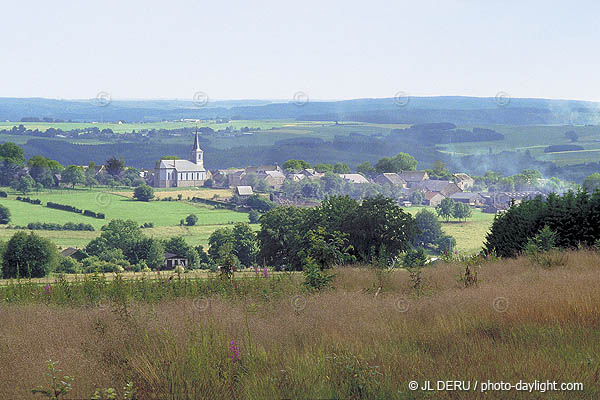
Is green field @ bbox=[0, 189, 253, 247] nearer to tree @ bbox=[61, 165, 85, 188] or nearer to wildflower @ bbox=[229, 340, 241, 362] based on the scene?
tree @ bbox=[61, 165, 85, 188]

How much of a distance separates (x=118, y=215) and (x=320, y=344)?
138 meters

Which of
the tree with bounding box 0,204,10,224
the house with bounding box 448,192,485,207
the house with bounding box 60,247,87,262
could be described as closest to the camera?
the house with bounding box 60,247,87,262

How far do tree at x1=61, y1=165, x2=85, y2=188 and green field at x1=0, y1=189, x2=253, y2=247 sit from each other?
28.1ft

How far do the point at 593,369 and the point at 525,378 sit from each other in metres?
0.75

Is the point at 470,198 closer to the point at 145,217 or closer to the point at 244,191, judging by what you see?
the point at 244,191

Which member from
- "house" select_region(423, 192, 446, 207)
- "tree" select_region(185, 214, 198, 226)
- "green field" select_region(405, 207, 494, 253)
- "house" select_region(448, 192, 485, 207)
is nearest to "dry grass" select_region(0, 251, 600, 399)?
"green field" select_region(405, 207, 494, 253)

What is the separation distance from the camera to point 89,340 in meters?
7.48

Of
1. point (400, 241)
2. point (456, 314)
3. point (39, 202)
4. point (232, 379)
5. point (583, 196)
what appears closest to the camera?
point (232, 379)

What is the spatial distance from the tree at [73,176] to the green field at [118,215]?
8.58m

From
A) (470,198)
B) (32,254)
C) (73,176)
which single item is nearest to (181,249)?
(32,254)

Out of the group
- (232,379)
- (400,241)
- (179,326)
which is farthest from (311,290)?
(400,241)

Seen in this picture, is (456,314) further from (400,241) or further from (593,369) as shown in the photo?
(400,241)

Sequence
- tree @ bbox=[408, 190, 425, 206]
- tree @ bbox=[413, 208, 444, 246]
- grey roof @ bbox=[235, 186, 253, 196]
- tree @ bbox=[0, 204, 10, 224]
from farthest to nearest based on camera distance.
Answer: tree @ bbox=[408, 190, 425, 206] < grey roof @ bbox=[235, 186, 253, 196] < tree @ bbox=[0, 204, 10, 224] < tree @ bbox=[413, 208, 444, 246]

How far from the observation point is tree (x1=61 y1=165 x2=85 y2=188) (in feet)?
608
